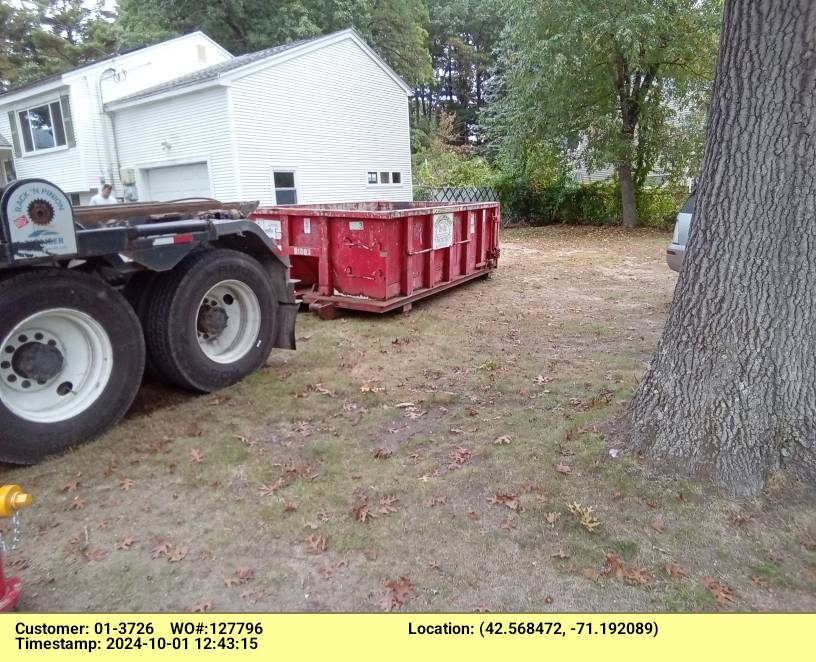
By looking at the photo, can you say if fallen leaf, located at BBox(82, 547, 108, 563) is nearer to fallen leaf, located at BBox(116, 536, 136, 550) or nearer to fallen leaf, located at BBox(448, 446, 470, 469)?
fallen leaf, located at BBox(116, 536, 136, 550)

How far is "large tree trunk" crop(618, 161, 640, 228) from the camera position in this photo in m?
18.9

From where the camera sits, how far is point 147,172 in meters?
18.6

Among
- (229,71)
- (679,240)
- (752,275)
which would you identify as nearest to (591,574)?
(752,275)

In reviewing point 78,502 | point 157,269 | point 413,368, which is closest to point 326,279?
point 413,368

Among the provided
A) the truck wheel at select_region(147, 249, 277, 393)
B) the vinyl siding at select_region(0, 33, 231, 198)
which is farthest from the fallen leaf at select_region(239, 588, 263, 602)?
the vinyl siding at select_region(0, 33, 231, 198)

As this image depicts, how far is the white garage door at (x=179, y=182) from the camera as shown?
17281 millimetres

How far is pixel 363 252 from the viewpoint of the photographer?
23.7ft

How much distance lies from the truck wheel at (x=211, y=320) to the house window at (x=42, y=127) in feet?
57.9

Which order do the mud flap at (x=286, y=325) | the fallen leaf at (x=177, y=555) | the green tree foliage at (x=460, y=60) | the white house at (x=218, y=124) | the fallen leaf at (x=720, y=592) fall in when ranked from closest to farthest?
the fallen leaf at (x=720, y=592) → the fallen leaf at (x=177, y=555) → the mud flap at (x=286, y=325) → the white house at (x=218, y=124) → the green tree foliage at (x=460, y=60)

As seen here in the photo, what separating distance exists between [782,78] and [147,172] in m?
19.0

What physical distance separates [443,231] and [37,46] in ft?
111

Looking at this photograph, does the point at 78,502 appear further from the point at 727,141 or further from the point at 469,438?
the point at 727,141

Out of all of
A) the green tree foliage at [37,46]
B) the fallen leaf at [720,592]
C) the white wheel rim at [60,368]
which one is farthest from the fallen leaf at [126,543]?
the green tree foliage at [37,46]

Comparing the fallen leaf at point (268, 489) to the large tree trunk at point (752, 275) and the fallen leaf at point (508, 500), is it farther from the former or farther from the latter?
the large tree trunk at point (752, 275)
